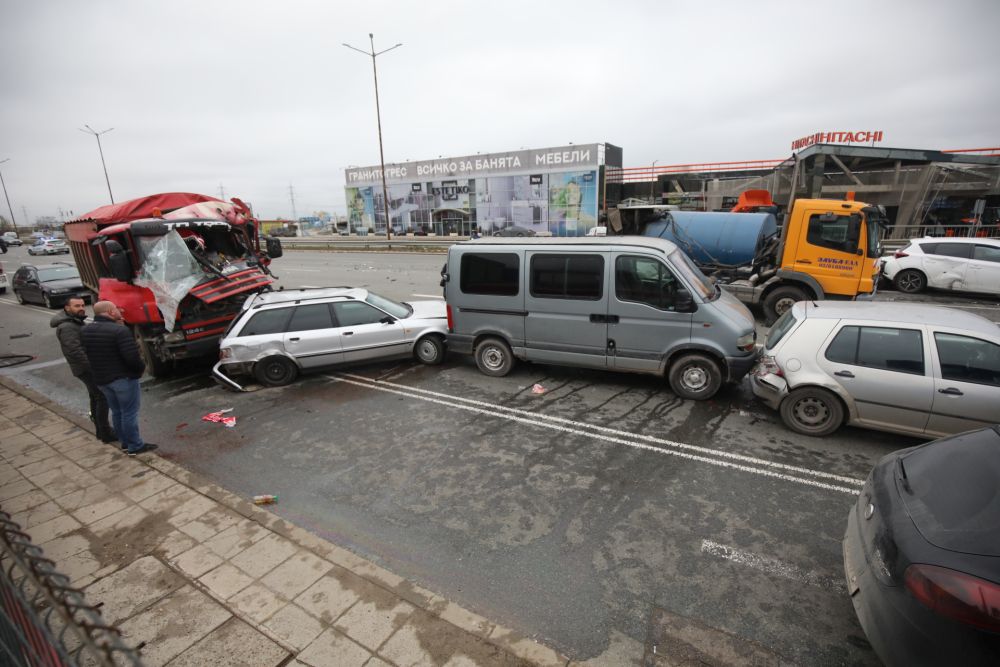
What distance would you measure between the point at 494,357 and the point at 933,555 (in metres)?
6.17

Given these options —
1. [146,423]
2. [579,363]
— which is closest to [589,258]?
[579,363]

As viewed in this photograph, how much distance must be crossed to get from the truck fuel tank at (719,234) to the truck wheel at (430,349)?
7.32m

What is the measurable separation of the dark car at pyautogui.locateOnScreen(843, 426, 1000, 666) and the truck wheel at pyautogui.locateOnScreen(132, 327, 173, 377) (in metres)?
10.5

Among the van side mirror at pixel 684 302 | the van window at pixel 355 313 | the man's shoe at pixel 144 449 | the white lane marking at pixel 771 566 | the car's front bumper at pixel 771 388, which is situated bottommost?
the white lane marking at pixel 771 566

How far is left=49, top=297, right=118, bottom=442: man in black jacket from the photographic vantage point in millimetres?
5652

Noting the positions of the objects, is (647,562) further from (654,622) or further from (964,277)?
(964,277)

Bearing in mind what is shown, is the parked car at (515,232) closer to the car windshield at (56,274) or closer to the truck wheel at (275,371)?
the car windshield at (56,274)

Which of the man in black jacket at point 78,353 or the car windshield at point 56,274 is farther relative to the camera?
the car windshield at point 56,274

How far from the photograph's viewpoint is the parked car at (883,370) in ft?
16.0

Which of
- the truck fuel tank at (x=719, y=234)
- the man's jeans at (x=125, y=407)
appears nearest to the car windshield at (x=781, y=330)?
the truck fuel tank at (x=719, y=234)

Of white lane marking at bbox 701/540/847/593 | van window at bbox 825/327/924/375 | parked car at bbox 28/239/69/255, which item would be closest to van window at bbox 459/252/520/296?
van window at bbox 825/327/924/375

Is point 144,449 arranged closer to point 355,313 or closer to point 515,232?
point 355,313

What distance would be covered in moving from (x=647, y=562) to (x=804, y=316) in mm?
3877

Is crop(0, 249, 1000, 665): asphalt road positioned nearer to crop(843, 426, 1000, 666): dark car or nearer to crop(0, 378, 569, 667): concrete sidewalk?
crop(0, 378, 569, 667): concrete sidewalk
